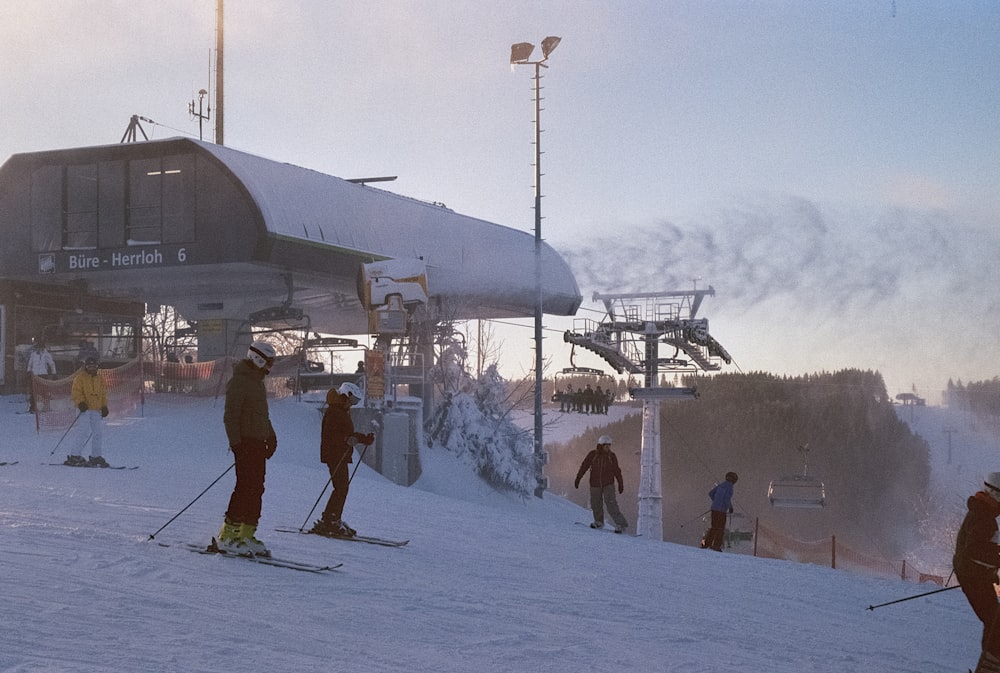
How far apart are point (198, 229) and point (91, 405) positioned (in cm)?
1201

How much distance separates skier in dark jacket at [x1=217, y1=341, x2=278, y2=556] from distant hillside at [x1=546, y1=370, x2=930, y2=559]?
84.9 meters

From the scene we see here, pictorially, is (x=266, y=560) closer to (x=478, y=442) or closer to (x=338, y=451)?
(x=338, y=451)

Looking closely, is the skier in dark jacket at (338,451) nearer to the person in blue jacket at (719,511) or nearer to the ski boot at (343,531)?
the ski boot at (343,531)

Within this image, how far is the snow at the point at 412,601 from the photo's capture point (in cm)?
692

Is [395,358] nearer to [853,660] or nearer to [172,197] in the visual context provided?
[172,197]

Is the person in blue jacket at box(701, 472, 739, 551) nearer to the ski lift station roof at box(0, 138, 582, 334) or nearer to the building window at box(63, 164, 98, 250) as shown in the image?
the ski lift station roof at box(0, 138, 582, 334)

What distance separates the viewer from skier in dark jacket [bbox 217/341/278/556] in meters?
9.45

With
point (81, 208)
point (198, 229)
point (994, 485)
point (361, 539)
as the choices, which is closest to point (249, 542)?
point (361, 539)

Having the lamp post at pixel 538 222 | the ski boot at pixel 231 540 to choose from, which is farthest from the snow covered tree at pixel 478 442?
the ski boot at pixel 231 540

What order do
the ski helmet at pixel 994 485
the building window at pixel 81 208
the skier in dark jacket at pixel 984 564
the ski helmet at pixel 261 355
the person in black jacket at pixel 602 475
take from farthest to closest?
Answer: the building window at pixel 81 208, the person in black jacket at pixel 602 475, the ski helmet at pixel 261 355, the ski helmet at pixel 994 485, the skier in dark jacket at pixel 984 564

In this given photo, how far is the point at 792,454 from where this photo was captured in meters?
109

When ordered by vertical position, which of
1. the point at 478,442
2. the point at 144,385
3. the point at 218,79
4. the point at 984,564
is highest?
the point at 218,79

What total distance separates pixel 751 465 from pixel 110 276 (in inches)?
3499

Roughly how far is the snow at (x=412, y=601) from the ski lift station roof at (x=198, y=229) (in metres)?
13.1
